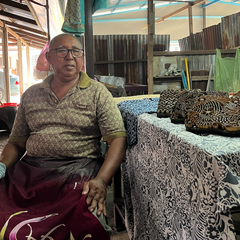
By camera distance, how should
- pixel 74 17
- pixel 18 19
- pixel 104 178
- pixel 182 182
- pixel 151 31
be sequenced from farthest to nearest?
pixel 18 19 → pixel 151 31 → pixel 74 17 → pixel 104 178 → pixel 182 182

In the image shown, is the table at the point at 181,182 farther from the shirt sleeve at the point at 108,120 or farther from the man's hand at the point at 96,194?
the man's hand at the point at 96,194

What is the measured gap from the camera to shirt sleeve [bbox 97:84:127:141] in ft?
5.53

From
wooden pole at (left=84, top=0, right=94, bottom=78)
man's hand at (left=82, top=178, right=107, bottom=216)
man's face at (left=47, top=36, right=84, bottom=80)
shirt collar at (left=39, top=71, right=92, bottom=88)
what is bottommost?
man's hand at (left=82, top=178, right=107, bottom=216)

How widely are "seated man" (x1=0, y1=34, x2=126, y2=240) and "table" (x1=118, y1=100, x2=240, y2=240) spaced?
0.24 metres

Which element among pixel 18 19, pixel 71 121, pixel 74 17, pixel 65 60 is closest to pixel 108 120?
pixel 71 121

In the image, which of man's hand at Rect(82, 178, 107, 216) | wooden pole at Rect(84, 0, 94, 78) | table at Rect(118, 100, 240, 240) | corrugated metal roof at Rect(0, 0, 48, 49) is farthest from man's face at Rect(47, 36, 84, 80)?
corrugated metal roof at Rect(0, 0, 48, 49)

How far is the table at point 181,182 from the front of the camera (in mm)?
792

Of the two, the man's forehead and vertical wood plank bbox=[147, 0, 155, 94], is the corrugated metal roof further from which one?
the man's forehead

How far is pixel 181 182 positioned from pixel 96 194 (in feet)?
1.75

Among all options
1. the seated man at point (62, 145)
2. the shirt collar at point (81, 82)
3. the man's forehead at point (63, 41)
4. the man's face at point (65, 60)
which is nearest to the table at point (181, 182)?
the seated man at point (62, 145)

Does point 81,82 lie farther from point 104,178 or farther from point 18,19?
point 18,19

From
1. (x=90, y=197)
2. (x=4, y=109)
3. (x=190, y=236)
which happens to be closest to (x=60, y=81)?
(x=90, y=197)

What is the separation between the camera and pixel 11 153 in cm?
180

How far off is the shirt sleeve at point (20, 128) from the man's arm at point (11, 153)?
4 cm
